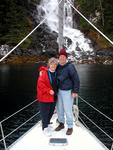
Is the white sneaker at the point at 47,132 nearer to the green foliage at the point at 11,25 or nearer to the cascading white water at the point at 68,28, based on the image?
the green foliage at the point at 11,25

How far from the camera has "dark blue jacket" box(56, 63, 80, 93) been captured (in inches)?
303

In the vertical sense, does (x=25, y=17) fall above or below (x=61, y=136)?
above

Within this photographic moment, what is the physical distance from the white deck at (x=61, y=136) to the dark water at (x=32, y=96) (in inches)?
247

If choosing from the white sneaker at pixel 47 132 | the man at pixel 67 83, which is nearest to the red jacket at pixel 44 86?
the man at pixel 67 83

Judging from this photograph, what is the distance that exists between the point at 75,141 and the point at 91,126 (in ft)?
34.1

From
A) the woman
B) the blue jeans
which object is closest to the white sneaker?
the woman

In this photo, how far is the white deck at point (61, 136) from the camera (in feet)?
22.3

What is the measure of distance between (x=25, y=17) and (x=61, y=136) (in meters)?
53.8

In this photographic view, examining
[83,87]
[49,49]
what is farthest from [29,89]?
[49,49]

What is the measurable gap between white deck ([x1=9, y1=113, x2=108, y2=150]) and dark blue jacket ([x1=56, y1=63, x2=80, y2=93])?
0.98 metres

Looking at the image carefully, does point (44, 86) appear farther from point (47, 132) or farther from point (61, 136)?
point (61, 136)

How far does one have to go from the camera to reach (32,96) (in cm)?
A: 2702

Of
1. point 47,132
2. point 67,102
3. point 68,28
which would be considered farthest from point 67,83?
point 68,28

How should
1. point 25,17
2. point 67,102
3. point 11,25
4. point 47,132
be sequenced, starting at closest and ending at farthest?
point 47,132 < point 67,102 < point 11,25 < point 25,17
